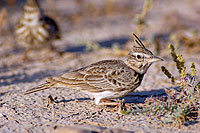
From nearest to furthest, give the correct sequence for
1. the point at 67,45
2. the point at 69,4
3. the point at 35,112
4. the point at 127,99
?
the point at 35,112, the point at 127,99, the point at 67,45, the point at 69,4

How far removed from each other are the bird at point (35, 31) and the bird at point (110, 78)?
2986 mm

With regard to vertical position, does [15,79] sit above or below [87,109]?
above

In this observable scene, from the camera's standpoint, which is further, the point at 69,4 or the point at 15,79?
the point at 69,4

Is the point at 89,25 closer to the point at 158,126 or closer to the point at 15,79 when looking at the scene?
the point at 15,79

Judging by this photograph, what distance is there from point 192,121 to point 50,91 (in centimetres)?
236

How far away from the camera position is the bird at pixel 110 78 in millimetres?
4055

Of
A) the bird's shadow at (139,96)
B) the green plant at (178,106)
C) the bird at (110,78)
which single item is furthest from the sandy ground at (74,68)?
the bird at (110,78)

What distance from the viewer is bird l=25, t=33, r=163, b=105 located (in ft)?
13.3

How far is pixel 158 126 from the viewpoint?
3598 mm

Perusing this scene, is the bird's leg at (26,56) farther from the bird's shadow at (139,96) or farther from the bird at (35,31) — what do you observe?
the bird's shadow at (139,96)

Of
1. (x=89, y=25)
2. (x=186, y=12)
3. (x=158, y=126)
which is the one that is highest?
(x=186, y=12)

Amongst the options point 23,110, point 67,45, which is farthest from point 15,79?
point 67,45

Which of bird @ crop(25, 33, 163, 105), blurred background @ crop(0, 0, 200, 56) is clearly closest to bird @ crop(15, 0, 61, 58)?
blurred background @ crop(0, 0, 200, 56)

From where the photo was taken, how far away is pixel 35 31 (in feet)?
23.2
